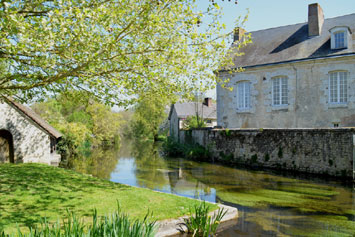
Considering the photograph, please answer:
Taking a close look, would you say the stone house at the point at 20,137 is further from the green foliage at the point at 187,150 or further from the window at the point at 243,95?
the window at the point at 243,95

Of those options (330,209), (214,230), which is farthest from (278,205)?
(214,230)

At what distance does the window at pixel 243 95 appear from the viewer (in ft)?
74.9

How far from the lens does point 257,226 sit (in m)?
7.41

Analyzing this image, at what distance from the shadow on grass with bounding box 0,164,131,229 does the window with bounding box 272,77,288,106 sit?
577 inches

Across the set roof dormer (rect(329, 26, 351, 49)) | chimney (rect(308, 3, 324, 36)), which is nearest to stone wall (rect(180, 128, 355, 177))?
roof dormer (rect(329, 26, 351, 49))

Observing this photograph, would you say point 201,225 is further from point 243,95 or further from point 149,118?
point 149,118

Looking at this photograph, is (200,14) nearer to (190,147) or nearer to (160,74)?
(160,74)

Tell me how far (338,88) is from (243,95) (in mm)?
6311

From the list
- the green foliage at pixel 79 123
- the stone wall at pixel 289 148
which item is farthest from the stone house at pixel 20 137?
the stone wall at pixel 289 148

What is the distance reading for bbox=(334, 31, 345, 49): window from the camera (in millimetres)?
19316

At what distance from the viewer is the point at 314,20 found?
71.0 feet

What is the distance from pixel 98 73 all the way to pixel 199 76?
2.68 metres

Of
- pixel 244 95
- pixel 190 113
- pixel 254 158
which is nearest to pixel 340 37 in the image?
pixel 244 95

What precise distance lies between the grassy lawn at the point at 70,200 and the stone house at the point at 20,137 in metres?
7.47
